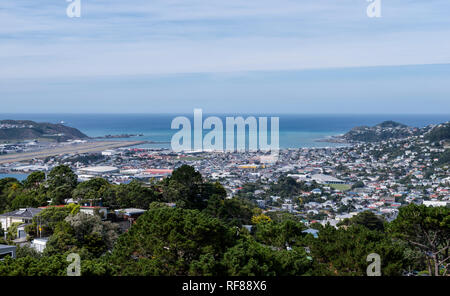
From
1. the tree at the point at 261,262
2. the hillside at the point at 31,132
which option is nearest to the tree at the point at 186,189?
the tree at the point at 261,262

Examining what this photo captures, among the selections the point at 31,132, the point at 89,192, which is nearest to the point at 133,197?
the point at 89,192

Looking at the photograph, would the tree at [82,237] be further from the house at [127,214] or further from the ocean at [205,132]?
the ocean at [205,132]

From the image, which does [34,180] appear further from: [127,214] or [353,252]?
[353,252]

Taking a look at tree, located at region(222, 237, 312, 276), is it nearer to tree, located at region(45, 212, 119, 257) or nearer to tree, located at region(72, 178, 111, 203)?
tree, located at region(45, 212, 119, 257)

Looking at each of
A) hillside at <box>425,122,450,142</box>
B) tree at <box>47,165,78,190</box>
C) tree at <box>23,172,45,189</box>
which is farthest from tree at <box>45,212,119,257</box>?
hillside at <box>425,122,450,142</box>

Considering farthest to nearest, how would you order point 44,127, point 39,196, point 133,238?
point 44,127
point 39,196
point 133,238

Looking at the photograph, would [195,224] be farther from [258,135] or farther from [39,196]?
[258,135]
